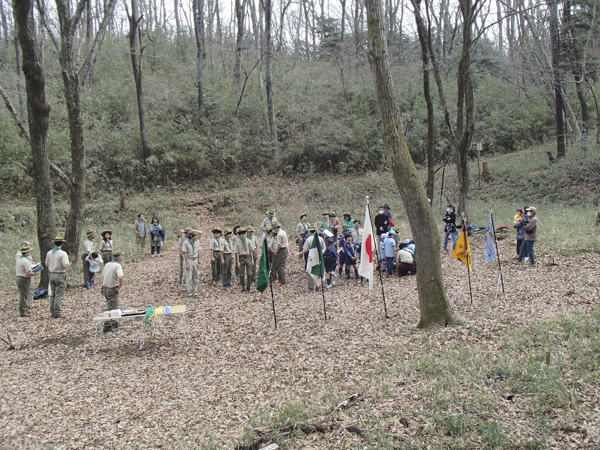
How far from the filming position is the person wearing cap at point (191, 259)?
12483 millimetres

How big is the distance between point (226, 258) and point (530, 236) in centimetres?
897

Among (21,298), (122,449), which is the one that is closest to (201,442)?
(122,449)

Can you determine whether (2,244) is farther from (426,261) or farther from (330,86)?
(330,86)

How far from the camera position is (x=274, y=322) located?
998 centimetres

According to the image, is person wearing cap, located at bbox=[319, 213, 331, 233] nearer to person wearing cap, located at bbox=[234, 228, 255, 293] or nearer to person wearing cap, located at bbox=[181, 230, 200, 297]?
person wearing cap, located at bbox=[234, 228, 255, 293]

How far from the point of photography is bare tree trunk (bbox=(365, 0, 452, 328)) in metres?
7.64

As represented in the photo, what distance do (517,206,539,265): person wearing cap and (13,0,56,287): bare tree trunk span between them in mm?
14164

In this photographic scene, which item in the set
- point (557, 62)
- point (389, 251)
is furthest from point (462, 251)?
point (557, 62)

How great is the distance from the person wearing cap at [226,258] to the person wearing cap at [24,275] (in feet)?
16.4

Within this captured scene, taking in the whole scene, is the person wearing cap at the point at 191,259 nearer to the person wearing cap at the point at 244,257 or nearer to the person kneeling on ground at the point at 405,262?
the person wearing cap at the point at 244,257

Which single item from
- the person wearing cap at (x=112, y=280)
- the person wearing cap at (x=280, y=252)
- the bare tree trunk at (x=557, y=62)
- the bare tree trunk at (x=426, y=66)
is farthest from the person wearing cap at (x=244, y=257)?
the bare tree trunk at (x=557, y=62)

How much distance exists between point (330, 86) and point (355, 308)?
28.1m

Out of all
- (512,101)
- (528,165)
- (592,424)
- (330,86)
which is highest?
(330,86)

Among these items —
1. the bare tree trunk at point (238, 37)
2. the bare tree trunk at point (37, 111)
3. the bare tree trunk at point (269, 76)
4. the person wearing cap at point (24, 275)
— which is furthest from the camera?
the bare tree trunk at point (238, 37)
